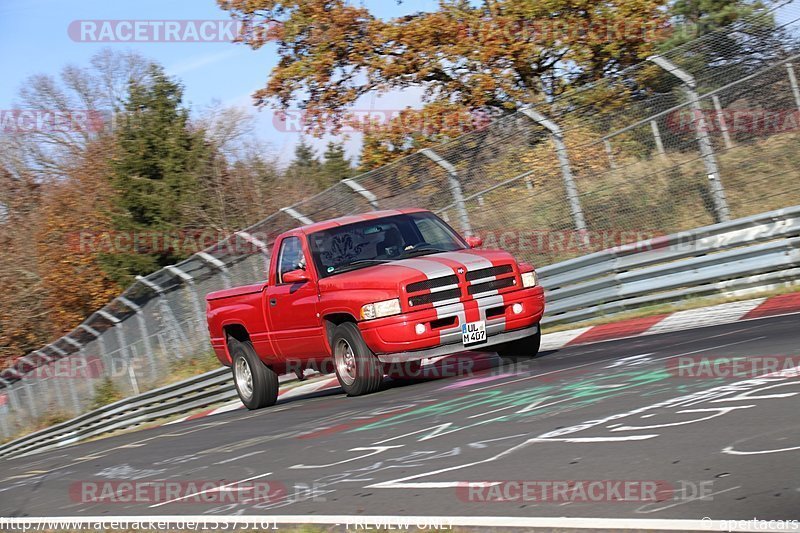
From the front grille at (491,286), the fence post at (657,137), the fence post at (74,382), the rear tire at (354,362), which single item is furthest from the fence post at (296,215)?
the fence post at (74,382)

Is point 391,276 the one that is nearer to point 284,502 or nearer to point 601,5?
point 284,502

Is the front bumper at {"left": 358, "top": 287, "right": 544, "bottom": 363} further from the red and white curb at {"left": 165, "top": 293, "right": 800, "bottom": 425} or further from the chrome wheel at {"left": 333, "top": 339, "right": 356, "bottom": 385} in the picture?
the red and white curb at {"left": 165, "top": 293, "right": 800, "bottom": 425}

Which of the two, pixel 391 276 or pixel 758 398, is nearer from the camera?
pixel 758 398

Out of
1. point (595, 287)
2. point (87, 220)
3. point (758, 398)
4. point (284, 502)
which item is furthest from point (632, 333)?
point (87, 220)

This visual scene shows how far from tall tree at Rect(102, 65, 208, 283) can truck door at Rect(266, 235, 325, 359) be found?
34.3 metres

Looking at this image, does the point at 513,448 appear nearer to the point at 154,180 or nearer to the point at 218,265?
the point at 218,265

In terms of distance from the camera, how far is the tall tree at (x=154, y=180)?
1805 inches

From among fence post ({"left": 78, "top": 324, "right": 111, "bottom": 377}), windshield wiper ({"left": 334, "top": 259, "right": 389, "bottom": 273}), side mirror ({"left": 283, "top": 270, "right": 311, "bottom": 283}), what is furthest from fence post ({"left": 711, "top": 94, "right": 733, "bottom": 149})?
fence post ({"left": 78, "top": 324, "right": 111, "bottom": 377})

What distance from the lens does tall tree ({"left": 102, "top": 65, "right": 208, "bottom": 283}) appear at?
4584 cm

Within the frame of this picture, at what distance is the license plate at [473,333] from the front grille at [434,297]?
31 cm

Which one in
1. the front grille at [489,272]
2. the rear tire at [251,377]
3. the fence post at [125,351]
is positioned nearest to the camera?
the front grille at [489,272]

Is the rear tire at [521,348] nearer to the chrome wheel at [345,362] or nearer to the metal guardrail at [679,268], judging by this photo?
the chrome wheel at [345,362]

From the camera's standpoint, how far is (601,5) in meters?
25.2

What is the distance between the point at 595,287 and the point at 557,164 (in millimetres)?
1846
